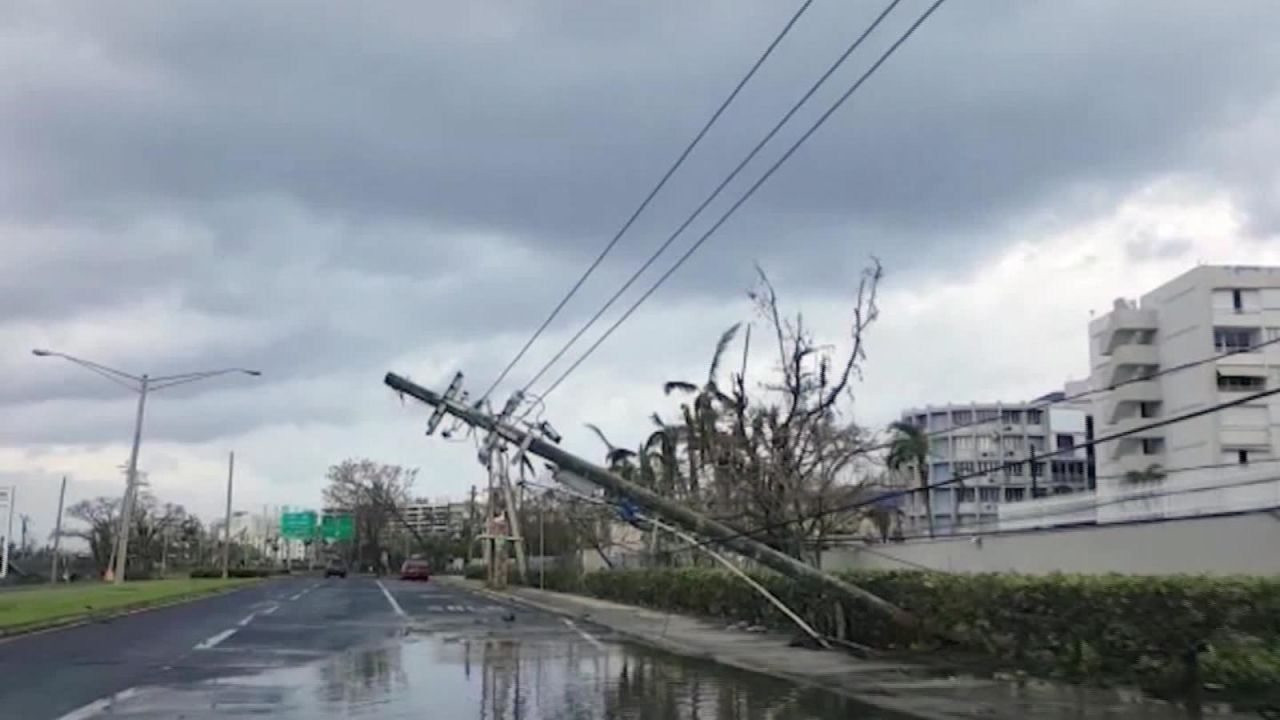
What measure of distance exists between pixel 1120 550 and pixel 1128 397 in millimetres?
75429

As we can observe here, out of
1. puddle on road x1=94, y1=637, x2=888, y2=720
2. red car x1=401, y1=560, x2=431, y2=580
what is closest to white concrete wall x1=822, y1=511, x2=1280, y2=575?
puddle on road x1=94, y1=637, x2=888, y2=720

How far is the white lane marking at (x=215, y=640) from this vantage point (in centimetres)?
2375

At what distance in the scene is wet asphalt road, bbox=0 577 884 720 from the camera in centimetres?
1441

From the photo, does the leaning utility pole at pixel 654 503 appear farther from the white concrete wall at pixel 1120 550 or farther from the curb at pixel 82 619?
the curb at pixel 82 619

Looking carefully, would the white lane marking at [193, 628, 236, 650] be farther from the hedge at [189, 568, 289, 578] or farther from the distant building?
the distant building

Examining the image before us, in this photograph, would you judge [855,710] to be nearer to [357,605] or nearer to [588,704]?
[588,704]

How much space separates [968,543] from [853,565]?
4.20 metres

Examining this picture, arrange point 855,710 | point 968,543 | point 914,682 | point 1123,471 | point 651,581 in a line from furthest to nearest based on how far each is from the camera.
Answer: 1. point 1123,471
2. point 651,581
3. point 968,543
4. point 914,682
5. point 855,710

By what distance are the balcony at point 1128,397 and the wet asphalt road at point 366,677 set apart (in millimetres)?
68967

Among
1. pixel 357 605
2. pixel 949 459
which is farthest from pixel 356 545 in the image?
pixel 357 605

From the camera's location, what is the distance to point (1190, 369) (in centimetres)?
8406

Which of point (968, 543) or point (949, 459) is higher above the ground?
point (949, 459)

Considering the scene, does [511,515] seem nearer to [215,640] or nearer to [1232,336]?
[215,640]

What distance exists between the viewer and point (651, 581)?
4022 centimetres
